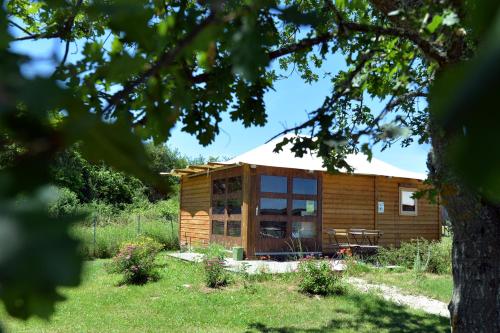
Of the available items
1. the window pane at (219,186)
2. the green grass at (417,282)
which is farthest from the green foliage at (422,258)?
the window pane at (219,186)

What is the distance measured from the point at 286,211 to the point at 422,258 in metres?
Result: 3.86

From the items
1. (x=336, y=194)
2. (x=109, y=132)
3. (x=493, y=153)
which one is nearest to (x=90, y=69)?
(x=109, y=132)

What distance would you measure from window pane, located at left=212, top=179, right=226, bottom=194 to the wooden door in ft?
6.14

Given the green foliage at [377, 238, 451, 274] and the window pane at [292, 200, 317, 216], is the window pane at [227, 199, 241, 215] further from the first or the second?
the green foliage at [377, 238, 451, 274]

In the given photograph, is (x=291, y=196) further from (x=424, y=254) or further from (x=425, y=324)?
(x=425, y=324)

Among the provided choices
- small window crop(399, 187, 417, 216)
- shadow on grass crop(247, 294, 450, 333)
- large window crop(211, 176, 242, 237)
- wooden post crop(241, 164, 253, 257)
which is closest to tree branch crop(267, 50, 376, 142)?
shadow on grass crop(247, 294, 450, 333)

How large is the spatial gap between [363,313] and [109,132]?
773 centimetres

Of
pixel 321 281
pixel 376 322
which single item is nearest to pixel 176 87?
pixel 376 322

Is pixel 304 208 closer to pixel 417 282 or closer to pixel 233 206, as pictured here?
pixel 233 206

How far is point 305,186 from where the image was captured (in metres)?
14.1

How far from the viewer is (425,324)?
7.08 meters

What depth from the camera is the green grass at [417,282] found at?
30.6 ft

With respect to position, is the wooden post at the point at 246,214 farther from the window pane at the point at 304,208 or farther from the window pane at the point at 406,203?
the window pane at the point at 406,203

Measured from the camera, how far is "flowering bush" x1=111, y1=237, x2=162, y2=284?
992 cm
